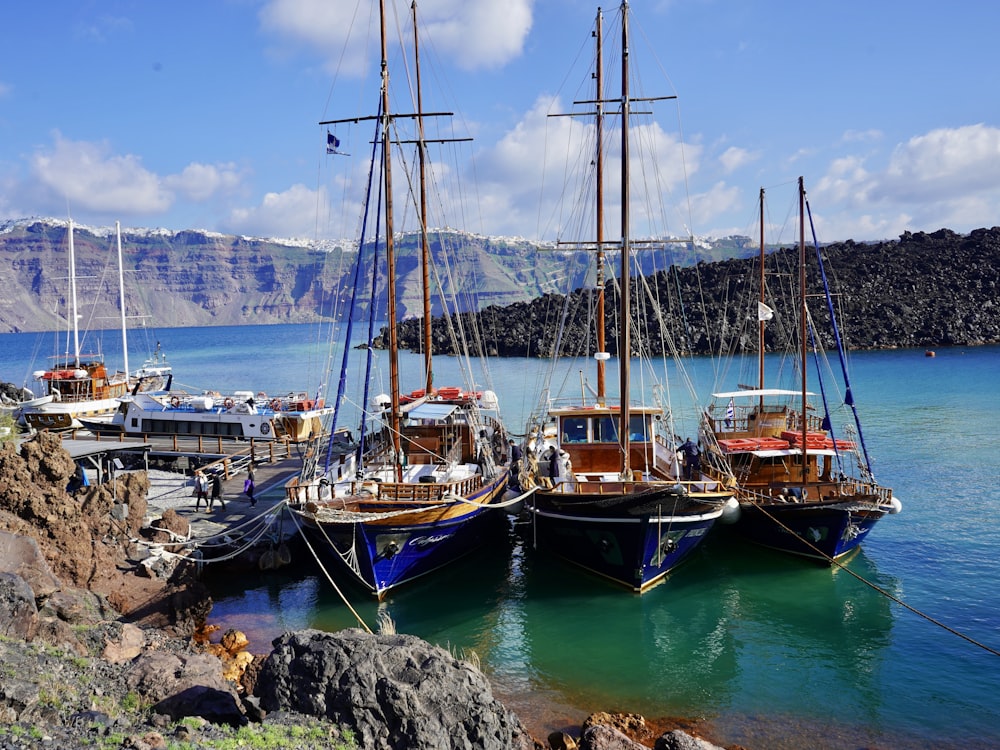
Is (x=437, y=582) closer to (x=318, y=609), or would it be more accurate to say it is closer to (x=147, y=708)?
(x=318, y=609)

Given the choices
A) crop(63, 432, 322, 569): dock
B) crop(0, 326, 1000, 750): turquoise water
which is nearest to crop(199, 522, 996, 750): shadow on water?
crop(0, 326, 1000, 750): turquoise water

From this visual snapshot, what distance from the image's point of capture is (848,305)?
12000cm

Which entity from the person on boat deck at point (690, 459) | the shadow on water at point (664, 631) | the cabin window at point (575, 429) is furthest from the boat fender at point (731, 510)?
the cabin window at point (575, 429)

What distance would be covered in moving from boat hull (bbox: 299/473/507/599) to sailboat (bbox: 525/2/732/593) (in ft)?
8.28

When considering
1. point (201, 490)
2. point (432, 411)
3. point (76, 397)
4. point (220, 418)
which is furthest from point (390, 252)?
point (76, 397)

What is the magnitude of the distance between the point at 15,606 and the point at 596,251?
21.2 metres

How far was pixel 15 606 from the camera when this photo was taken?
40.6ft

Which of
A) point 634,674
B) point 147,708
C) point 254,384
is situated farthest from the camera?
point 254,384

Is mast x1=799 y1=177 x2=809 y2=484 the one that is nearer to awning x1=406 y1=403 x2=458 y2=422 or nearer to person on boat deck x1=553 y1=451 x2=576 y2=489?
person on boat deck x1=553 y1=451 x2=576 y2=489

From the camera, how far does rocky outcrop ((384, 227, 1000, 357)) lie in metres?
112

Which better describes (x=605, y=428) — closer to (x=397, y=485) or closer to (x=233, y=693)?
(x=397, y=485)

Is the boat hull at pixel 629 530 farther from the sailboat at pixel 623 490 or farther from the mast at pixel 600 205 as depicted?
the mast at pixel 600 205

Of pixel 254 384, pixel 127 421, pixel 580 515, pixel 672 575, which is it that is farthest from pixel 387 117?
pixel 254 384

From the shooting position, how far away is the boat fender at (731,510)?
71.1 ft
